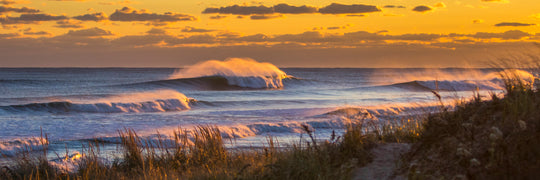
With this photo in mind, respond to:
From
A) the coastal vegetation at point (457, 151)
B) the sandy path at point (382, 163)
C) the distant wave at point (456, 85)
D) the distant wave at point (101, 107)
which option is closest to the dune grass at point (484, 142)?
the coastal vegetation at point (457, 151)

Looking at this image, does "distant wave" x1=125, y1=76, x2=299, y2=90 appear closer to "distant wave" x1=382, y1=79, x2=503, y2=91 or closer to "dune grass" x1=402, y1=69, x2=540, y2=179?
"distant wave" x1=382, y1=79, x2=503, y2=91

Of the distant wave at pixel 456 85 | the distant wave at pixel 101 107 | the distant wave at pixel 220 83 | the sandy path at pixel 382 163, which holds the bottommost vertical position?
the sandy path at pixel 382 163

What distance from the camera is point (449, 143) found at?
596 cm

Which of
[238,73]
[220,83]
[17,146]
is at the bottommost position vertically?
[17,146]

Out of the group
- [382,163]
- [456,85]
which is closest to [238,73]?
[456,85]

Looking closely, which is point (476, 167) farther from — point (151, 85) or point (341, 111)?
point (151, 85)

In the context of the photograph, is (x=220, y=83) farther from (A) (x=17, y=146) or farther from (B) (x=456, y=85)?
(A) (x=17, y=146)

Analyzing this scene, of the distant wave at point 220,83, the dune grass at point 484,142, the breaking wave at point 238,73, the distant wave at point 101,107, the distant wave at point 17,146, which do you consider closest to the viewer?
the dune grass at point 484,142

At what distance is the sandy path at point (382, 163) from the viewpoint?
19.9ft

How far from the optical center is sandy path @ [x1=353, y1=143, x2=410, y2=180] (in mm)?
6080

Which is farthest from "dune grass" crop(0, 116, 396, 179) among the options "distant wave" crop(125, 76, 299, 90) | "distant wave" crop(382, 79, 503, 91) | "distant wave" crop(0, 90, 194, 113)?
"distant wave" crop(382, 79, 503, 91)

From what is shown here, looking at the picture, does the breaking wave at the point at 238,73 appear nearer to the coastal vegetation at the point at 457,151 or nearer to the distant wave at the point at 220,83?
the distant wave at the point at 220,83

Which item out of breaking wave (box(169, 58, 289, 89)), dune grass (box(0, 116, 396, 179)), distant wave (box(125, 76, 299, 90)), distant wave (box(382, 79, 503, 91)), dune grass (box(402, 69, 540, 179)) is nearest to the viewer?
dune grass (box(402, 69, 540, 179))

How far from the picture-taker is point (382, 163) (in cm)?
642
